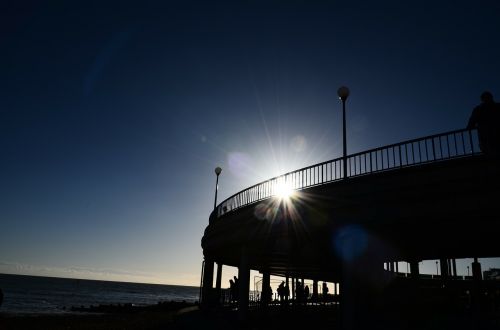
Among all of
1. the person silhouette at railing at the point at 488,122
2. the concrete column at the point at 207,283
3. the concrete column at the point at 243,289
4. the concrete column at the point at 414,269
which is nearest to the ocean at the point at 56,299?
the concrete column at the point at 207,283

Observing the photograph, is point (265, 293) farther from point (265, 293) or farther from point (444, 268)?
point (444, 268)

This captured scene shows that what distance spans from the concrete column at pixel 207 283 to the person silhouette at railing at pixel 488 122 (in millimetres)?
21249

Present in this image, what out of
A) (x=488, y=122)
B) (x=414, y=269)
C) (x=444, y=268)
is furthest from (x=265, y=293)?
(x=488, y=122)

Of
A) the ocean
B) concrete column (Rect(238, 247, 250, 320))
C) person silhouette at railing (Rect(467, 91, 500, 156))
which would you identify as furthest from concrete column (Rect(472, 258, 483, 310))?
the ocean

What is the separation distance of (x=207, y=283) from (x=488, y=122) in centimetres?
2229

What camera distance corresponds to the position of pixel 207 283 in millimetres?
27844

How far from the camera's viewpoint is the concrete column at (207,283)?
26.8 metres

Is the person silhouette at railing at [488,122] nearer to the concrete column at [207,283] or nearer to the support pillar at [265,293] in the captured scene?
the support pillar at [265,293]

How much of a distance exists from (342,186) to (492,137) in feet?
17.1

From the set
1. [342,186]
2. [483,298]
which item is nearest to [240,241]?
[342,186]

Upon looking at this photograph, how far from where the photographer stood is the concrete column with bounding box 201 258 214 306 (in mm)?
26822

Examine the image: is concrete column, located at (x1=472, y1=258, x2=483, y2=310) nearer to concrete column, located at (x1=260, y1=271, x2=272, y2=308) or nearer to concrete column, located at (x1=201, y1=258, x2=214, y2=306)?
concrete column, located at (x1=260, y1=271, x2=272, y2=308)

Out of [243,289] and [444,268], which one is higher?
[444,268]

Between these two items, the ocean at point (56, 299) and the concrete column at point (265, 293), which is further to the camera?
the ocean at point (56, 299)
